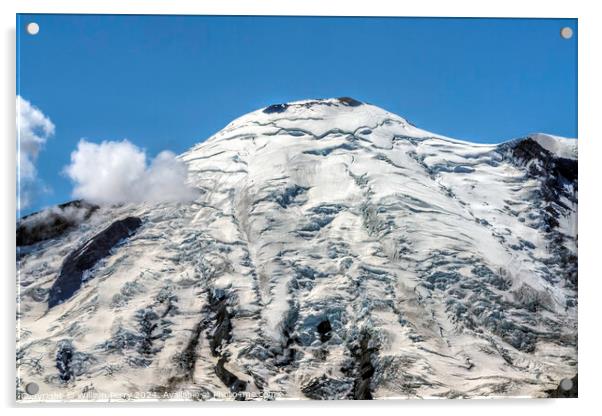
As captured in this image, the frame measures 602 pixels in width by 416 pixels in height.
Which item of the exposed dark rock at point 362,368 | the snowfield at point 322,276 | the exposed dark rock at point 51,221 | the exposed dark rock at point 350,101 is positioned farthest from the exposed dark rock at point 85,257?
the exposed dark rock at point 362,368

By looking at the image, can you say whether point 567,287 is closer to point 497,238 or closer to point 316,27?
point 497,238

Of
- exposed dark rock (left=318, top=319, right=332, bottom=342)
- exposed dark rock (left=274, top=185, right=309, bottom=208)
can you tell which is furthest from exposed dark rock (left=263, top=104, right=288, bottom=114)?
exposed dark rock (left=318, top=319, right=332, bottom=342)

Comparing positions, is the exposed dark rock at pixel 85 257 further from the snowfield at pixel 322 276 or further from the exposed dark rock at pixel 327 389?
the exposed dark rock at pixel 327 389

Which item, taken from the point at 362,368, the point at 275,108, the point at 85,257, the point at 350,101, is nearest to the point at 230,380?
the point at 362,368

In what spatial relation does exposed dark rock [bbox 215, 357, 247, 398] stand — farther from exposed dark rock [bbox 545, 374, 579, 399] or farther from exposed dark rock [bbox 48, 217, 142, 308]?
exposed dark rock [bbox 545, 374, 579, 399]

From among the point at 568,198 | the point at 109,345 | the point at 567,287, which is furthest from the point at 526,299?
the point at 109,345
